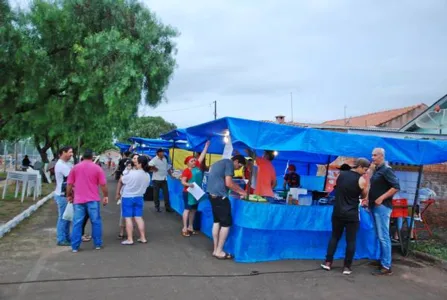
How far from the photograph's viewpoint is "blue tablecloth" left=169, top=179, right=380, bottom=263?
6.07 m

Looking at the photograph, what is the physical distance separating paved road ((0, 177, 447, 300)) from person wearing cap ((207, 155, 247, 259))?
0.33 meters

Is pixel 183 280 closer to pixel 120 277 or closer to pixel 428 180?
pixel 120 277

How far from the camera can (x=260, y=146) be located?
5914 millimetres

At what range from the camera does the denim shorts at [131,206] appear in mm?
7137

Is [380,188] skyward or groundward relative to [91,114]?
groundward

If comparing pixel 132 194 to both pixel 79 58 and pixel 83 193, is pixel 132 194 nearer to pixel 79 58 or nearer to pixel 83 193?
pixel 83 193

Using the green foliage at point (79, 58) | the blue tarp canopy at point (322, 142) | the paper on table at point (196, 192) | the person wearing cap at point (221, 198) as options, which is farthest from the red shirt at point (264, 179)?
the green foliage at point (79, 58)

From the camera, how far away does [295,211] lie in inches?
246

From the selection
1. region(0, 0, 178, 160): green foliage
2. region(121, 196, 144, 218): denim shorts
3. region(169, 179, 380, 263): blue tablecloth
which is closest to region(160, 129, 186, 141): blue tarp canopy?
region(0, 0, 178, 160): green foliage

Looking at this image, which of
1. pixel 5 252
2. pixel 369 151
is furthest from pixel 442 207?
pixel 5 252

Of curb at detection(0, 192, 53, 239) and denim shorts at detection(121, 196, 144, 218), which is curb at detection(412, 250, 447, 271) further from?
curb at detection(0, 192, 53, 239)

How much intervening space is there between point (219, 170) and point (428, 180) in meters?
6.71

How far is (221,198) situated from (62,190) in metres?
3.01

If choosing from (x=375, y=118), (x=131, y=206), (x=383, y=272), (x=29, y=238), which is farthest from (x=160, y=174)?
(x=375, y=118)
